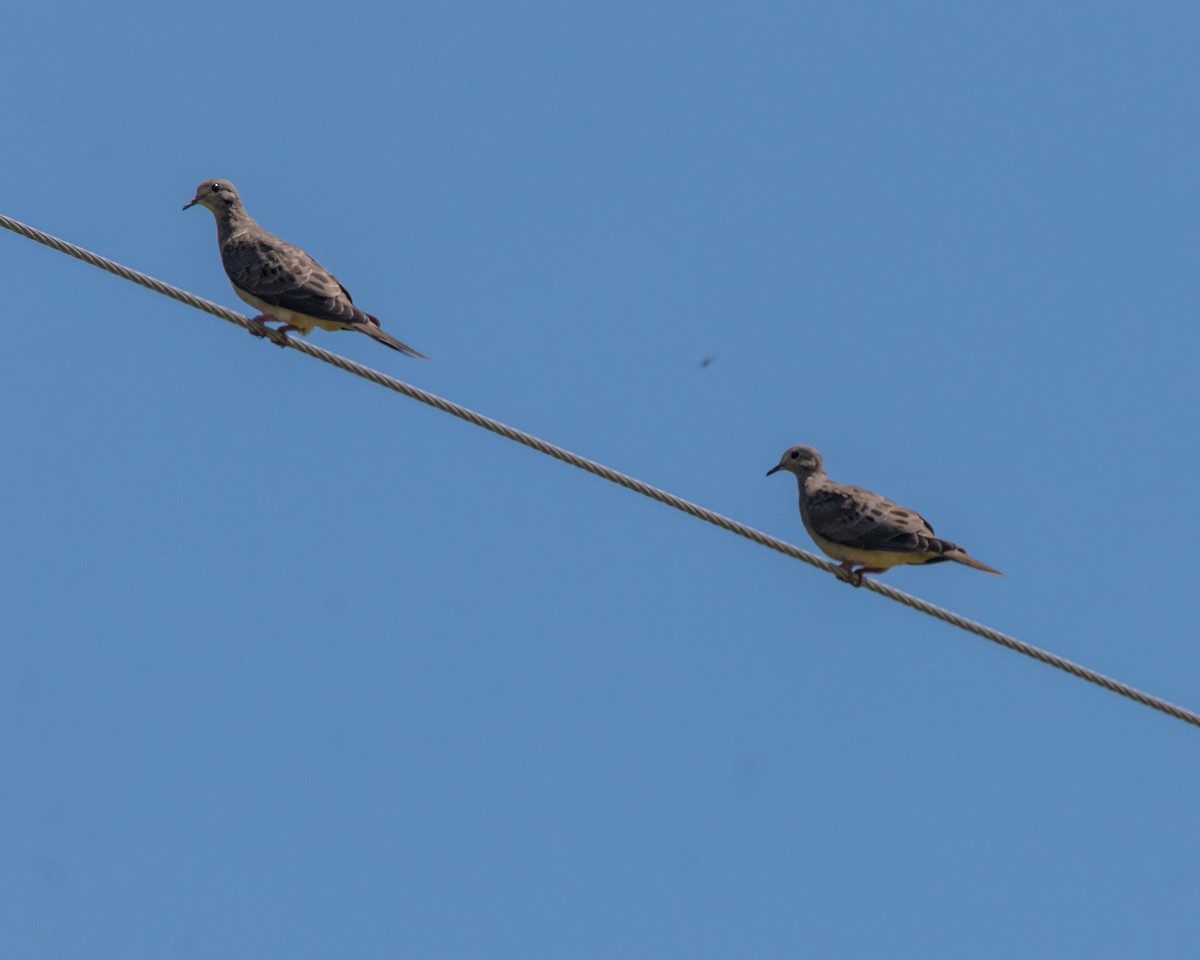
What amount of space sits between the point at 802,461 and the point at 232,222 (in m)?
4.95

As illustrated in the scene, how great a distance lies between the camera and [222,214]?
Result: 16047 mm

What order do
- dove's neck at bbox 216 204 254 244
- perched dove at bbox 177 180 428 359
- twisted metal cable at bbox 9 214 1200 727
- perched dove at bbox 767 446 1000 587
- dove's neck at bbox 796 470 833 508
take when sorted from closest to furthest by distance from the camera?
twisted metal cable at bbox 9 214 1200 727 < perched dove at bbox 767 446 1000 587 < perched dove at bbox 177 180 428 359 < dove's neck at bbox 796 470 833 508 < dove's neck at bbox 216 204 254 244

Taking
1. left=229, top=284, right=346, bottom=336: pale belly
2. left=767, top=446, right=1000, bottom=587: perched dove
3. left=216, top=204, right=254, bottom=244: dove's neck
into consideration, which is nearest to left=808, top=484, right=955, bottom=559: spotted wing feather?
left=767, top=446, right=1000, bottom=587: perched dove

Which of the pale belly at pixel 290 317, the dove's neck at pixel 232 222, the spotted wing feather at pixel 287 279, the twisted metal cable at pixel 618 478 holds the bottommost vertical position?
the twisted metal cable at pixel 618 478

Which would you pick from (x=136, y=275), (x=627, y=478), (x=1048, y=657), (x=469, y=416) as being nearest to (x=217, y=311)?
(x=136, y=275)

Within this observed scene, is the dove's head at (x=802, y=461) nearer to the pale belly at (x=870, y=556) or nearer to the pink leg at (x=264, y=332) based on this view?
the pale belly at (x=870, y=556)

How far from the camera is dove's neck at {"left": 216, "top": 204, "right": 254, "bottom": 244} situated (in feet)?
51.9

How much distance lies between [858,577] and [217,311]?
16.3 ft

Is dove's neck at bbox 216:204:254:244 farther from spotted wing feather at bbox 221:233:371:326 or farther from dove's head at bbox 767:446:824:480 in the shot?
dove's head at bbox 767:446:824:480

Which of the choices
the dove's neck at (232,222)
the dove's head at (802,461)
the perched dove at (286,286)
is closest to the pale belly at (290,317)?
the perched dove at (286,286)

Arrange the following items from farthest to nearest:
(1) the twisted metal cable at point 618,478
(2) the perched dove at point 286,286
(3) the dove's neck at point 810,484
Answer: (3) the dove's neck at point 810,484 < (2) the perched dove at point 286,286 < (1) the twisted metal cable at point 618,478

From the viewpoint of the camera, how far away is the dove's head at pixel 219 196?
1606 cm

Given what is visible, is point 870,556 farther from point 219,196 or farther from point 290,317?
point 219,196

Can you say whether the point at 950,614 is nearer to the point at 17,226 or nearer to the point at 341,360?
the point at 341,360
